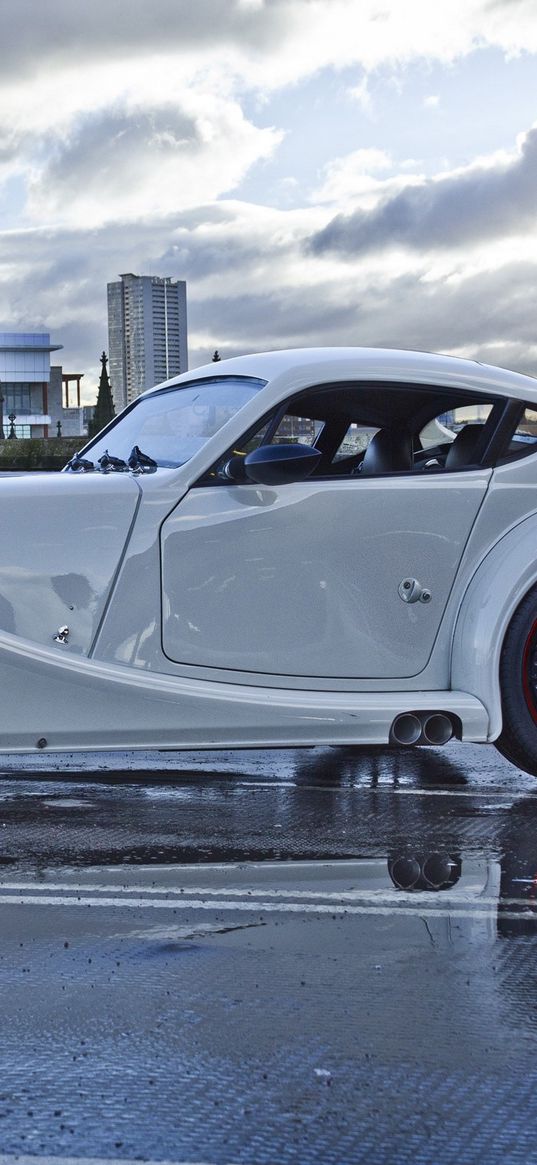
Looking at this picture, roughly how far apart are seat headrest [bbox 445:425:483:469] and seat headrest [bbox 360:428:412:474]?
22 centimetres

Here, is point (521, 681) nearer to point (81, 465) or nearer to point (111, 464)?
point (111, 464)

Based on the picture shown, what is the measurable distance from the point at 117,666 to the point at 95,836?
0.67m

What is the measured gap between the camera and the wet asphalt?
2.78m

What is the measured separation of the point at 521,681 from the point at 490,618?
0.31 m

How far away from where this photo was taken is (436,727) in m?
5.71

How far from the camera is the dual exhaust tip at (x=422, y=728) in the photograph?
5.68 meters

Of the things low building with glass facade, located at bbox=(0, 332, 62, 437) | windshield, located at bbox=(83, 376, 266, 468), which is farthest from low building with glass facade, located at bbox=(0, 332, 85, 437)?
windshield, located at bbox=(83, 376, 266, 468)

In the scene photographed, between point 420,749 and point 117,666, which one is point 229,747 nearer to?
point 117,666

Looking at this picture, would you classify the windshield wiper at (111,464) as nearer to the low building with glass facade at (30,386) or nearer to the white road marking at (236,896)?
the white road marking at (236,896)

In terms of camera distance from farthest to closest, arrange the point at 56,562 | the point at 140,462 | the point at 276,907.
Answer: the point at 140,462, the point at 56,562, the point at 276,907

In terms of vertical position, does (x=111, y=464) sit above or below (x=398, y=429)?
below

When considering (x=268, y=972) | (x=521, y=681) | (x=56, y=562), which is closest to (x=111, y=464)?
(x=56, y=562)

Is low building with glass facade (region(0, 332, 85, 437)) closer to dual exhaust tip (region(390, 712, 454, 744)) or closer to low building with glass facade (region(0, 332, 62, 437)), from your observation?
low building with glass facade (region(0, 332, 62, 437))

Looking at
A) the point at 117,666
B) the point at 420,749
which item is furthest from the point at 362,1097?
the point at 420,749
